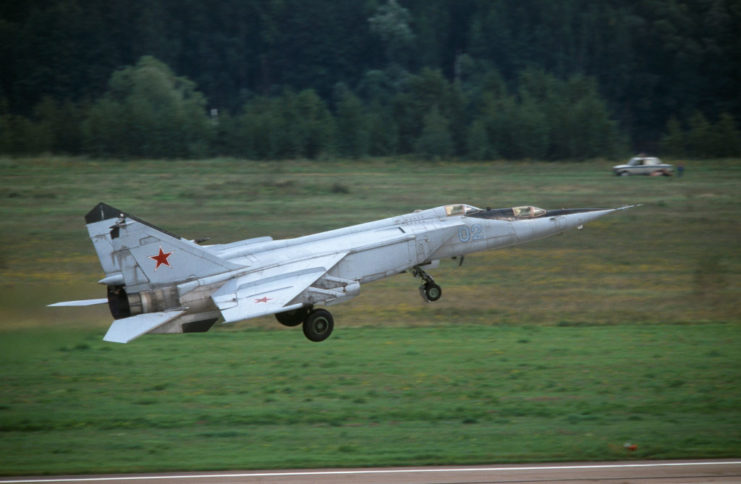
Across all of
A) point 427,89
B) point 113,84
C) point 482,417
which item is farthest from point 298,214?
point 113,84

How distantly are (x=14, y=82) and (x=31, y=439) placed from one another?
90241 millimetres

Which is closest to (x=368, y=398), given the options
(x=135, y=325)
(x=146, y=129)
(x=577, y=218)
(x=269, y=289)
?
(x=269, y=289)

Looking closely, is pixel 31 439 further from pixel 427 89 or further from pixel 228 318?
pixel 427 89

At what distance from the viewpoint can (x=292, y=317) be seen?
25.1 metres

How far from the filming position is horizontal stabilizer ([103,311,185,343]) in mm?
20422

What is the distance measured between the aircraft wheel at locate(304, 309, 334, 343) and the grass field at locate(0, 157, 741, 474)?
57 cm

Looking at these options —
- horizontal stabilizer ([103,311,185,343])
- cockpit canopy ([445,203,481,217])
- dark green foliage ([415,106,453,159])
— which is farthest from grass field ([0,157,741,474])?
dark green foliage ([415,106,453,159])

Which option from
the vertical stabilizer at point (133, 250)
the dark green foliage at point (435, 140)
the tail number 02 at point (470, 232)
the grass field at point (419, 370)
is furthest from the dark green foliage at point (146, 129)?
the vertical stabilizer at point (133, 250)

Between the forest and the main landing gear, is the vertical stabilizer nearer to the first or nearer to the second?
the main landing gear

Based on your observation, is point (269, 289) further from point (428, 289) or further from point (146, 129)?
point (146, 129)

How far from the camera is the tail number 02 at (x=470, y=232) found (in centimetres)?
2516

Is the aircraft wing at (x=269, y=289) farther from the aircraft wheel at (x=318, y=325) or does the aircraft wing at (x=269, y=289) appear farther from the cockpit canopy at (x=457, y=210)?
the cockpit canopy at (x=457, y=210)

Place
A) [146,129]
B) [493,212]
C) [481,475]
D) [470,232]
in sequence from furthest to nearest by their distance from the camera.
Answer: [146,129], [493,212], [470,232], [481,475]

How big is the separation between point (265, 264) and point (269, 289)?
3.35 ft
